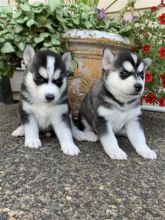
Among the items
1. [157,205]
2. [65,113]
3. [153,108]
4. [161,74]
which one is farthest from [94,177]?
[153,108]

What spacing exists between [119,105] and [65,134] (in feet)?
1.85

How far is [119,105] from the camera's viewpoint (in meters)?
3.49

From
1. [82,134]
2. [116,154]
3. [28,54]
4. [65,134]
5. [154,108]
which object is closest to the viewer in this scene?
[116,154]

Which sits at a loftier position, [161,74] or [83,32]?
[83,32]

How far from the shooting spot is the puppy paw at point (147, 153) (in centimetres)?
328

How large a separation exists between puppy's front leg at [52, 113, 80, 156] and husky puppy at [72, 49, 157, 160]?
248 mm

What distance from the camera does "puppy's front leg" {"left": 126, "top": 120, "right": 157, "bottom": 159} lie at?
3305 mm

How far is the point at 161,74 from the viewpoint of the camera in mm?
4234

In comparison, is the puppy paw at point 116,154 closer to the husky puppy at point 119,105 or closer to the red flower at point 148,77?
the husky puppy at point 119,105

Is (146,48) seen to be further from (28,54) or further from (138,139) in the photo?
(28,54)

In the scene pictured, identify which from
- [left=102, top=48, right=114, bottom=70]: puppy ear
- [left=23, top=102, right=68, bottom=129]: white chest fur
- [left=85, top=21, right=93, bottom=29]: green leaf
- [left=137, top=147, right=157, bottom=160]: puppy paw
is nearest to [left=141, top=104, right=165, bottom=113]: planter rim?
[left=85, top=21, right=93, bottom=29]: green leaf

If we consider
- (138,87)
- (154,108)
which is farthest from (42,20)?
(154,108)

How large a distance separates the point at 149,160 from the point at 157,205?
786 mm

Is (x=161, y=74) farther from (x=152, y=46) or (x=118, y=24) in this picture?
(x=118, y=24)
